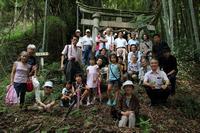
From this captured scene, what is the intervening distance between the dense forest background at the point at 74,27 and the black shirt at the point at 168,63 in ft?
2.62

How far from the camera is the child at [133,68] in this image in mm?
11862

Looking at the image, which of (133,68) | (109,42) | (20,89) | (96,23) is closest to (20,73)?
(20,89)

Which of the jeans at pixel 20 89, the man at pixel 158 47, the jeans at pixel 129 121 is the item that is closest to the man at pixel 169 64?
the man at pixel 158 47

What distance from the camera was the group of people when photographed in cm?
856

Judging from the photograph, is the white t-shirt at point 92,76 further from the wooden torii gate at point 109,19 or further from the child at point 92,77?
the wooden torii gate at point 109,19

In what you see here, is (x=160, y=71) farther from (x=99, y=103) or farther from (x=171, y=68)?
(x=99, y=103)

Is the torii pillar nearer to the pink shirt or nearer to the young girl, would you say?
the young girl

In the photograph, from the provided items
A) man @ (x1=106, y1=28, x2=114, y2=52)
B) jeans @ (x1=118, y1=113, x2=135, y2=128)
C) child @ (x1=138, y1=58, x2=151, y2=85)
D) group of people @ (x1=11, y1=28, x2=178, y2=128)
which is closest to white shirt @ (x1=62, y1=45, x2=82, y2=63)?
group of people @ (x1=11, y1=28, x2=178, y2=128)

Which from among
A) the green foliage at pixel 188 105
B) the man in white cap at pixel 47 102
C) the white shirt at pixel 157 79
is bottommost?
the green foliage at pixel 188 105

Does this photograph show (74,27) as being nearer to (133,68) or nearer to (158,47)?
(133,68)

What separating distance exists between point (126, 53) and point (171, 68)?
305 centimetres

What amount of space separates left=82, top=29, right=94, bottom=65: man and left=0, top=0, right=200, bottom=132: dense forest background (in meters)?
1.22

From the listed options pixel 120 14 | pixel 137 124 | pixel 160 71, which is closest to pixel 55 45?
pixel 120 14

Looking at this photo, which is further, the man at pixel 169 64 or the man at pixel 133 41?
the man at pixel 133 41
